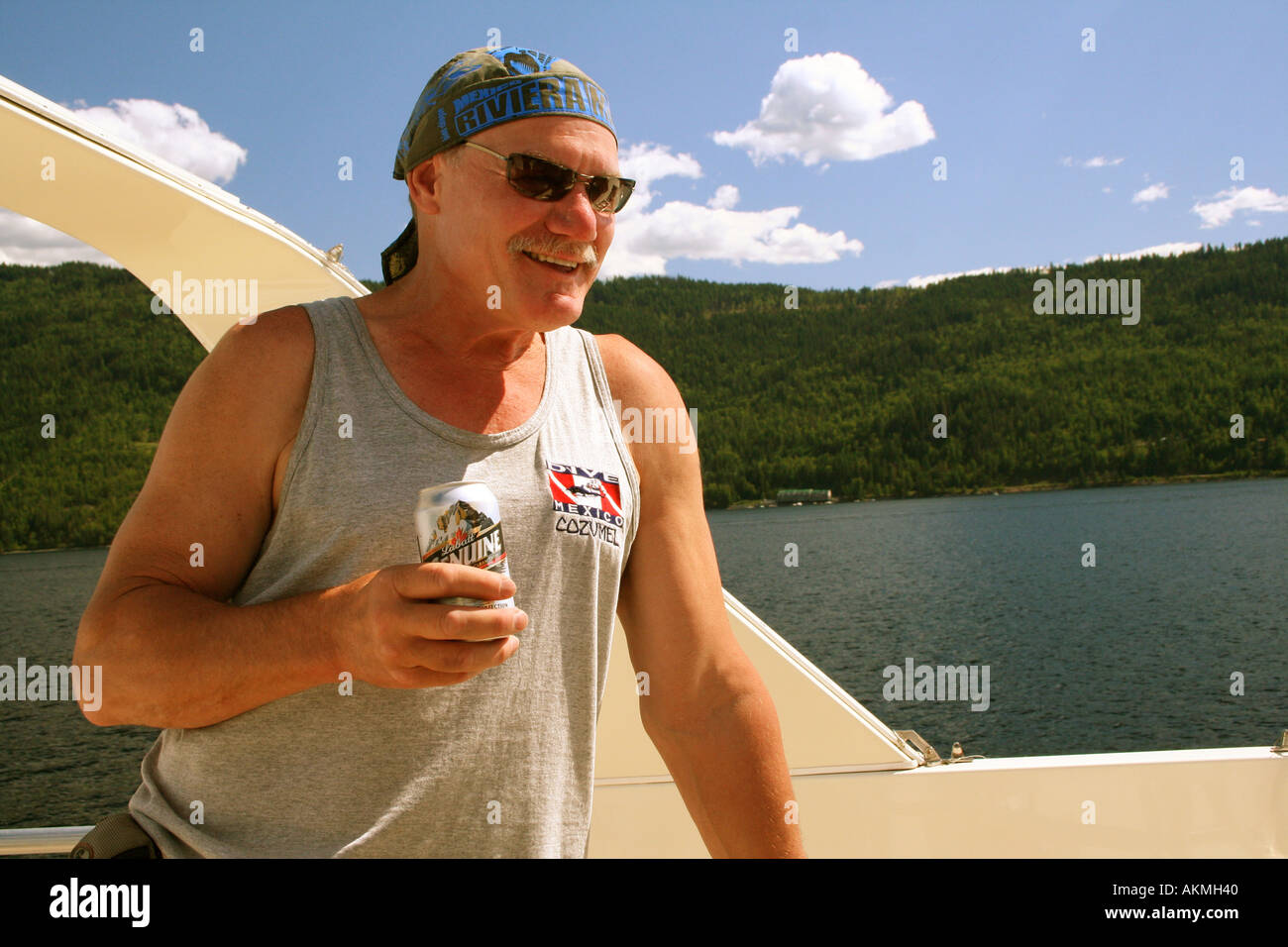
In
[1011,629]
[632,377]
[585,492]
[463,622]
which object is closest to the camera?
[463,622]

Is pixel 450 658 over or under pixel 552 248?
under

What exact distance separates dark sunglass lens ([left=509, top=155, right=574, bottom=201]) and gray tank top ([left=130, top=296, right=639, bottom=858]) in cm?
28

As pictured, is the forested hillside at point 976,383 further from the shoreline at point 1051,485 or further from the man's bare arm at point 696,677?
the man's bare arm at point 696,677

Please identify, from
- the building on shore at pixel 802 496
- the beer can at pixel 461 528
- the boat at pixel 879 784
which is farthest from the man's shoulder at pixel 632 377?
the building on shore at pixel 802 496

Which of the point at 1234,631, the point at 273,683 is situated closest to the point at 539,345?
the point at 273,683

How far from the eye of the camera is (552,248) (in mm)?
1293

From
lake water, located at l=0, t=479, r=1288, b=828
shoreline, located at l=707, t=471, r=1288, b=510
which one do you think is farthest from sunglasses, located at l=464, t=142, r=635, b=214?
shoreline, located at l=707, t=471, r=1288, b=510

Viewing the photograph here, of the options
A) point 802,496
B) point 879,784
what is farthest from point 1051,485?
point 879,784

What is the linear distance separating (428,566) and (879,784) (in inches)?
74.6

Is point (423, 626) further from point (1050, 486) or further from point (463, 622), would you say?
point (1050, 486)

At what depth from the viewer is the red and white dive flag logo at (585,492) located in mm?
1250

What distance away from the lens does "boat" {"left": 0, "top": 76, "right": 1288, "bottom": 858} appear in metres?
2.21

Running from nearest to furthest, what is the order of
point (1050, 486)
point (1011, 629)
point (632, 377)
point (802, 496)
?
point (632, 377), point (1011, 629), point (802, 496), point (1050, 486)
